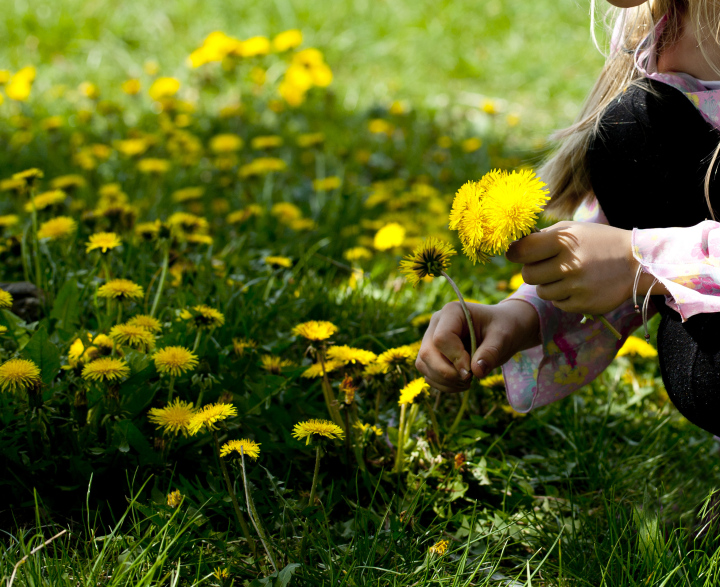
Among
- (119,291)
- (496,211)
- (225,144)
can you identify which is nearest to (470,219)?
(496,211)

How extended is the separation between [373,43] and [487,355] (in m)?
3.63

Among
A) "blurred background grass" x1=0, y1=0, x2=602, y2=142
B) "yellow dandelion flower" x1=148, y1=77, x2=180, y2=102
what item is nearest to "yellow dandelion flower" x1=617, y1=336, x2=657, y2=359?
"blurred background grass" x1=0, y1=0, x2=602, y2=142

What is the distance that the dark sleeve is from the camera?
1.25m

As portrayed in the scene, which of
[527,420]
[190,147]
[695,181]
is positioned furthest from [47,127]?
[695,181]

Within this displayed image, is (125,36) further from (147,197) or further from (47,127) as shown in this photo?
(147,197)

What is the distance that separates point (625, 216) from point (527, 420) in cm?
43

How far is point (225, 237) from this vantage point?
2.17m

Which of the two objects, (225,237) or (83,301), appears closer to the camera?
(83,301)

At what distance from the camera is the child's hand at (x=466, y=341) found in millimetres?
1110

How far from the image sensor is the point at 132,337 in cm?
120

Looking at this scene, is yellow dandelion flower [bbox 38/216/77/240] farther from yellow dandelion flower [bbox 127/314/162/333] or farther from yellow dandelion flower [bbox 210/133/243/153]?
yellow dandelion flower [bbox 210/133/243/153]

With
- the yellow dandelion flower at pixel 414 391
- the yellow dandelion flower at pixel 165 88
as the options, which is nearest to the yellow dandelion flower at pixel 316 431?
the yellow dandelion flower at pixel 414 391

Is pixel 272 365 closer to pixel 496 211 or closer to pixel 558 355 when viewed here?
pixel 558 355

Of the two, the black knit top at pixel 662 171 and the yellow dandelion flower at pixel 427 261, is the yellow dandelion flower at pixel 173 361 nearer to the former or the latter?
the yellow dandelion flower at pixel 427 261
